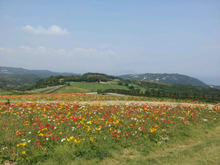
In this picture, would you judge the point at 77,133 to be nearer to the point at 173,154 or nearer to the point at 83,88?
the point at 173,154

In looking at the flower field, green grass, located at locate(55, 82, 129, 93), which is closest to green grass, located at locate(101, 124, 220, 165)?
the flower field

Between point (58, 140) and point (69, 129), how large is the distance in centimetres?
118

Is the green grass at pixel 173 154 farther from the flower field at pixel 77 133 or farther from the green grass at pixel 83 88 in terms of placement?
the green grass at pixel 83 88

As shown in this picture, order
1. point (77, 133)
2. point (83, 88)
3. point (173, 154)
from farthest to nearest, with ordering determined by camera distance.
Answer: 1. point (83, 88)
2. point (77, 133)
3. point (173, 154)

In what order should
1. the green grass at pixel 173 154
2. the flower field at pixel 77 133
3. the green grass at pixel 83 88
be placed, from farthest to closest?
the green grass at pixel 83 88, the flower field at pixel 77 133, the green grass at pixel 173 154

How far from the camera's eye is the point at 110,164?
6.22m

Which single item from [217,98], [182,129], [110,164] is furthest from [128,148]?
[217,98]

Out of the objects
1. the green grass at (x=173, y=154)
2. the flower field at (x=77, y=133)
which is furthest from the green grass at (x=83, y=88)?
the green grass at (x=173, y=154)

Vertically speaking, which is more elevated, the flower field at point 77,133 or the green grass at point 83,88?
the flower field at point 77,133

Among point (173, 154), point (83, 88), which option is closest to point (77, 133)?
point (173, 154)

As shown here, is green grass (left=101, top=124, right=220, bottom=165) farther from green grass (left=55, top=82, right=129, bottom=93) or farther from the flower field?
green grass (left=55, top=82, right=129, bottom=93)

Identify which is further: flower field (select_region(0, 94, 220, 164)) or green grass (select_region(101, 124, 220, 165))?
flower field (select_region(0, 94, 220, 164))

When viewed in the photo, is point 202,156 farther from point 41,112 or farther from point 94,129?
point 41,112

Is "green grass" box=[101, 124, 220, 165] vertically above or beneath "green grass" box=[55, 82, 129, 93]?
above
